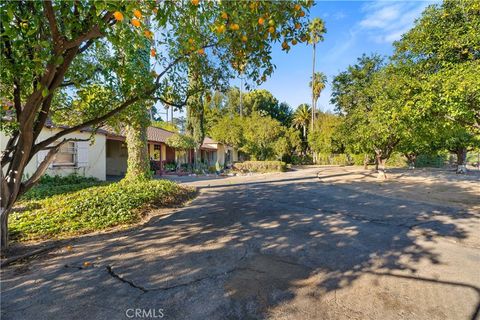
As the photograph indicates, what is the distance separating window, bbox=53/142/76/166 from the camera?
12.5 metres

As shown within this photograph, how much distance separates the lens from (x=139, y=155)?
981 centimetres

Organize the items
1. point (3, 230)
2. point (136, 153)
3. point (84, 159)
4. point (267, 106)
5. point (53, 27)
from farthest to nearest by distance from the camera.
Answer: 1. point (267, 106)
2. point (84, 159)
3. point (136, 153)
4. point (3, 230)
5. point (53, 27)

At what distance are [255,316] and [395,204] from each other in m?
7.60

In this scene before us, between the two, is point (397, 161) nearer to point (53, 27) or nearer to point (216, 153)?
point (216, 153)

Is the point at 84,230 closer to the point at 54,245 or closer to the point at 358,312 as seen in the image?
the point at 54,245

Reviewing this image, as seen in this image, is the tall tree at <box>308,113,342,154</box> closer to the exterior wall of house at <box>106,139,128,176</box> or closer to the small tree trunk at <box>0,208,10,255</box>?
the exterior wall of house at <box>106,139,128,176</box>

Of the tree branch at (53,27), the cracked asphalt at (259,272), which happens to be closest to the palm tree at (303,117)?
the cracked asphalt at (259,272)

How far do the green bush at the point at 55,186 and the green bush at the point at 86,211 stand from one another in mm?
1090

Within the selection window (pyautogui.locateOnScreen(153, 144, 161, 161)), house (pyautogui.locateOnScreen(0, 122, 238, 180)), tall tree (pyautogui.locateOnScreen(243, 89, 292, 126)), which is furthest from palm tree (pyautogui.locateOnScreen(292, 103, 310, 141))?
house (pyautogui.locateOnScreen(0, 122, 238, 180))

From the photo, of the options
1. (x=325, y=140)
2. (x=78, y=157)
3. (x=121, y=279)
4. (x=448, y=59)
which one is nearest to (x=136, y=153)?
(x=78, y=157)

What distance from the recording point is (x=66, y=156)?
12.9 m

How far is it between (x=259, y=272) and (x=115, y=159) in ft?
57.9

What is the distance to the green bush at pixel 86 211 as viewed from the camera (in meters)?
5.57

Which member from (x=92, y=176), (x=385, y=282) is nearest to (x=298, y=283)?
(x=385, y=282)
